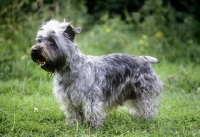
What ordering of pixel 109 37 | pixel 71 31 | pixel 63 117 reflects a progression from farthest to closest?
pixel 109 37, pixel 63 117, pixel 71 31

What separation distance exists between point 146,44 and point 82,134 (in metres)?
5.96

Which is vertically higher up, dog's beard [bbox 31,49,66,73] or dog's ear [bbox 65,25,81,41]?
dog's ear [bbox 65,25,81,41]

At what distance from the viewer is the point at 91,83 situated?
5.05 m

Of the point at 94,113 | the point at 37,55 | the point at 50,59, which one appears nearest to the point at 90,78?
the point at 94,113

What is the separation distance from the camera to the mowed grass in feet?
16.0

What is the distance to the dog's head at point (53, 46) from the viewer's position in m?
4.66

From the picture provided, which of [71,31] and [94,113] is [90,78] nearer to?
[94,113]

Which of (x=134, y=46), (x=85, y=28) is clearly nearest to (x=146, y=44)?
(x=134, y=46)

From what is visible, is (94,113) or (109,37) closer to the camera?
(94,113)

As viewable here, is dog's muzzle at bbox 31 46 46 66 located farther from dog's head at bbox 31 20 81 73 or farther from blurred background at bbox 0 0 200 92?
blurred background at bbox 0 0 200 92

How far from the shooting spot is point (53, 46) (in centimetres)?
479

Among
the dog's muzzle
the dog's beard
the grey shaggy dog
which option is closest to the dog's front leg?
the grey shaggy dog

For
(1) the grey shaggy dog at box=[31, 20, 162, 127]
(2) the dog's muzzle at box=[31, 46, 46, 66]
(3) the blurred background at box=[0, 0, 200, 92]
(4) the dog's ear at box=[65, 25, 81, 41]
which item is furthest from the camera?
(3) the blurred background at box=[0, 0, 200, 92]

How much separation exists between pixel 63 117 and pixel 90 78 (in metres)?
0.89
